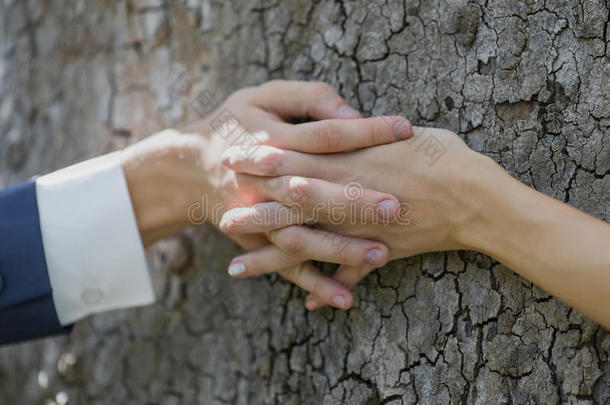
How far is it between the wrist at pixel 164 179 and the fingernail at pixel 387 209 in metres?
0.47

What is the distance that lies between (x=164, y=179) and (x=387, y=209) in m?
0.59

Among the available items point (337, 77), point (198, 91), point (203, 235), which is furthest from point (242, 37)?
point (203, 235)

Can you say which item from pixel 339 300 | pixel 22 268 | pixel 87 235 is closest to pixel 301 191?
pixel 339 300

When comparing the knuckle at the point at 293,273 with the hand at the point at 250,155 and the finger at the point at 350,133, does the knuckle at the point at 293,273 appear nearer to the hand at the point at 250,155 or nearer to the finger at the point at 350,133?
the hand at the point at 250,155

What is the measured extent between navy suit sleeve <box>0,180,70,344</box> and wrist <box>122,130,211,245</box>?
240mm

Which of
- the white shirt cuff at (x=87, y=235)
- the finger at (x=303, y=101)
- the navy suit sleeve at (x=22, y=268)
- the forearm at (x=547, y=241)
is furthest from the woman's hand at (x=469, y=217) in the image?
the navy suit sleeve at (x=22, y=268)

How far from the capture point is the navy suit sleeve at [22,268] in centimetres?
134

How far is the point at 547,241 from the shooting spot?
1031 mm

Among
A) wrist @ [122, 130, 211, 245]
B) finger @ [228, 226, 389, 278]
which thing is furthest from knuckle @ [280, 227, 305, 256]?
wrist @ [122, 130, 211, 245]

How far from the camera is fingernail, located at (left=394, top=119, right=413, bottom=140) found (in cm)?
121

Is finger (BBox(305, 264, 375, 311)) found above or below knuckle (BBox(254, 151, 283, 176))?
below

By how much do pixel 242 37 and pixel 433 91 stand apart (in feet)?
1.90

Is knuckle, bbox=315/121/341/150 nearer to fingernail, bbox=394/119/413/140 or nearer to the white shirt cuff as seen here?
fingernail, bbox=394/119/413/140

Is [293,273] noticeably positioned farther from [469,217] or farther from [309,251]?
[469,217]
